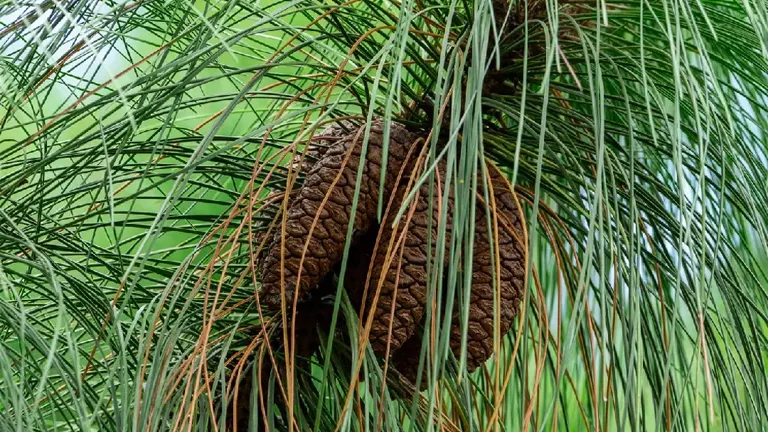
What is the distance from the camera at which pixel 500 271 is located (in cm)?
59

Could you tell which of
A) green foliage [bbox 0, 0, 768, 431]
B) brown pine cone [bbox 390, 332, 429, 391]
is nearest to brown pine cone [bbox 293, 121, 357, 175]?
green foliage [bbox 0, 0, 768, 431]

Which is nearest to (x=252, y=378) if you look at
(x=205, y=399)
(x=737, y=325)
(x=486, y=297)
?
(x=205, y=399)

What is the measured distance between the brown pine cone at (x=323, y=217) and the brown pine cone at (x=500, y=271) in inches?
2.5

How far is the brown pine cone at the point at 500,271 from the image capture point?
0.58 meters

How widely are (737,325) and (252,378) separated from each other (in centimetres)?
29

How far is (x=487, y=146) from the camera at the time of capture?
2.10 ft

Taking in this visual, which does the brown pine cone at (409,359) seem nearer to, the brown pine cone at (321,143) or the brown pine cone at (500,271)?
the brown pine cone at (500,271)

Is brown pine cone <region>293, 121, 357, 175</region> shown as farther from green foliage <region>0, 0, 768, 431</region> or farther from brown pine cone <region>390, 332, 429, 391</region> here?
brown pine cone <region>390, 332, 429, 391</region>

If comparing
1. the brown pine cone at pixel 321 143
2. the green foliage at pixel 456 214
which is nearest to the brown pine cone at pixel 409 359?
the green foliage at pixel 456 214

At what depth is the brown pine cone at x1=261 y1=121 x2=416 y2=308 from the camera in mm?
579

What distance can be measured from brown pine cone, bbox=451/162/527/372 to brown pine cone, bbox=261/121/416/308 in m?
0.06

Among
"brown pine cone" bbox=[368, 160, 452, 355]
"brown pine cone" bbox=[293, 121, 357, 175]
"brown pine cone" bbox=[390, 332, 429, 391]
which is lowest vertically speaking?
"brown pine cone" bbox=[390, 332, 429, 391]

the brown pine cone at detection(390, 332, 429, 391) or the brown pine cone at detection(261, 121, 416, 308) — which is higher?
the brown pine cone at detection(261, 121, 416, 308)

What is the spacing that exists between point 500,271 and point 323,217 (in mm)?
110
